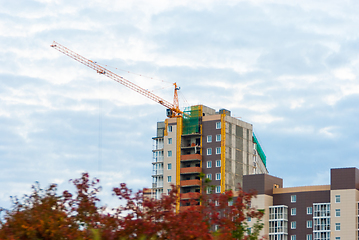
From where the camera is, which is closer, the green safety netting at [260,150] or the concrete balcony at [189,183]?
the concrete balcony at [189,183]

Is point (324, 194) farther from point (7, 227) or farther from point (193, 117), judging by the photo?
point (7, 227)

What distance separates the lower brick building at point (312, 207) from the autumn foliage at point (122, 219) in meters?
92.6

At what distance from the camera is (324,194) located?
378 feet

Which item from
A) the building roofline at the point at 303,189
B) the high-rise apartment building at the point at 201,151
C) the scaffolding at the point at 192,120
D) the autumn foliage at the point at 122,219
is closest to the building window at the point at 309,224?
the building roofline at the point at 303,189

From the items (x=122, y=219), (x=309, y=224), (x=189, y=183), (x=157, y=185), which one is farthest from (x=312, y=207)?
(x=122, y=219)

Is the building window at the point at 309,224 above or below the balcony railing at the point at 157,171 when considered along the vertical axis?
below

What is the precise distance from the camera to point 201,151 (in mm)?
147750

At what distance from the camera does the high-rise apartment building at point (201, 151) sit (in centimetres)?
14506

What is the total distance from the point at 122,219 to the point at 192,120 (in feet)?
419

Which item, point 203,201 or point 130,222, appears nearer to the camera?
point 130,222

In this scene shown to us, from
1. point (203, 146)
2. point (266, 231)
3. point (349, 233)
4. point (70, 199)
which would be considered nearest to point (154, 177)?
point (203, 146)

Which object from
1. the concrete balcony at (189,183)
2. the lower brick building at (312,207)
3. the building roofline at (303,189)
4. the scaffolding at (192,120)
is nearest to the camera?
the lower brick building at (312,207)

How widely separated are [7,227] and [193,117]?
5060 inches

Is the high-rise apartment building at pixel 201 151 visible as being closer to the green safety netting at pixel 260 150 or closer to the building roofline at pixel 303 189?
the green safety netting at pixel 260 150
